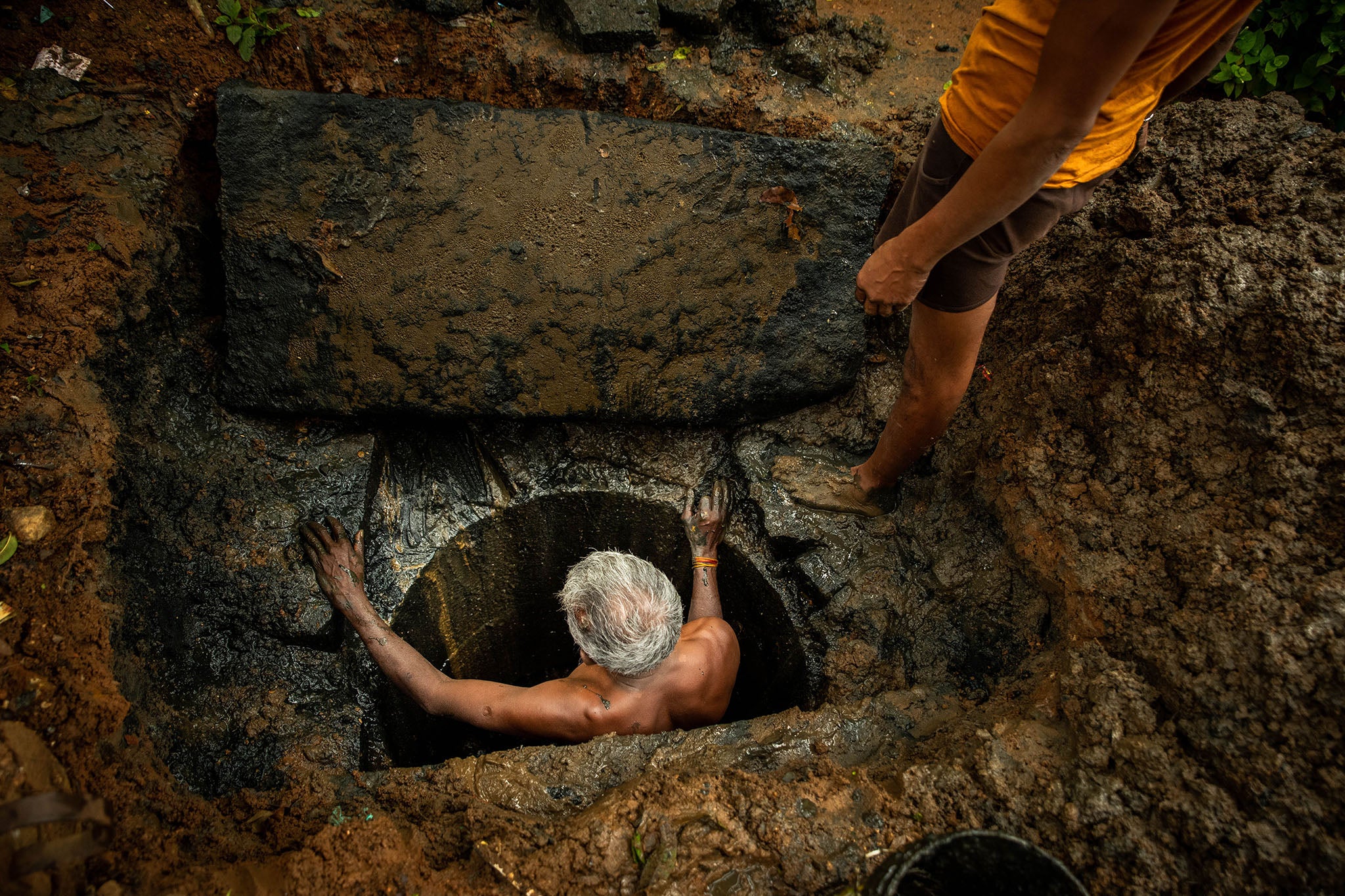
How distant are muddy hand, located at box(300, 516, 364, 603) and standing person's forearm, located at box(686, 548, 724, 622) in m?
1.44

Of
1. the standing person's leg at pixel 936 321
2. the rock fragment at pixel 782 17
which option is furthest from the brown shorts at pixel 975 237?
the rock fragment at pixel 782 17

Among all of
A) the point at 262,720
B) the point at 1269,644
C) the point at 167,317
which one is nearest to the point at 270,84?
the point at 167,317

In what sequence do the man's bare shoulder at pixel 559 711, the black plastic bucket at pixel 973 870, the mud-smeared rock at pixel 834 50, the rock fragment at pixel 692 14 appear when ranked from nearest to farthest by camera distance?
the black plastic bucket at pixel 973 870 < the man's bare shoulder at pixel 559 711 < the rock fragment at pixel 692 14 < the mud-smeared rock at pixel 834 50

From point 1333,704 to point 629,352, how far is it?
233 centimetres

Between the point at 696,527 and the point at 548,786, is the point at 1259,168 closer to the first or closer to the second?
the point at 696,527

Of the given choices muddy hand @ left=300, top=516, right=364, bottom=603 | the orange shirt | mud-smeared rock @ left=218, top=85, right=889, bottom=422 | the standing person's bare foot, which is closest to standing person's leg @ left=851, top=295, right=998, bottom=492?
the standing person's bare foot

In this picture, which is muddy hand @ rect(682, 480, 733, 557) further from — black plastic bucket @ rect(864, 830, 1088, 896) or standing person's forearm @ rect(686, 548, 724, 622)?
black plastic bucket @ rect(864, 830, 1088, 896)

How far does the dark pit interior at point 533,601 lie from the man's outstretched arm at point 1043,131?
1759 millimetres

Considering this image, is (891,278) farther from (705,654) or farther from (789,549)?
(705,654)

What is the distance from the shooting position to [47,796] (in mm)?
1458

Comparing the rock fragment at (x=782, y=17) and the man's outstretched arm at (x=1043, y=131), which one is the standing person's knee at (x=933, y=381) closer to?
the man's outstretched arm at (x=1043, y=131)

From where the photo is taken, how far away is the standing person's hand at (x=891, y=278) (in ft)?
5.76

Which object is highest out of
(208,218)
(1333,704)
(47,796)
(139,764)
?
(208,218)

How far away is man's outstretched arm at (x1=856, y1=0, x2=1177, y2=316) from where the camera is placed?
115 centimetres
